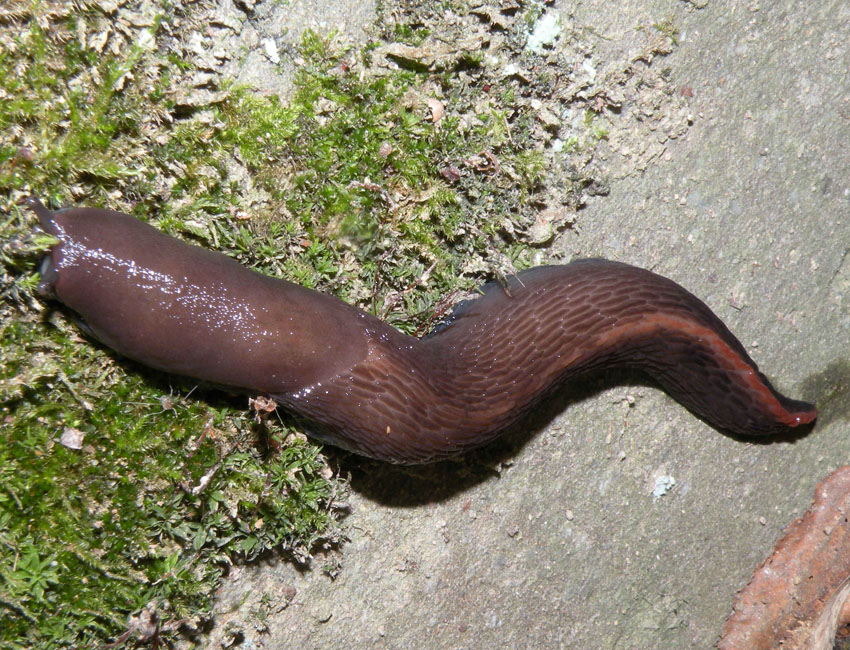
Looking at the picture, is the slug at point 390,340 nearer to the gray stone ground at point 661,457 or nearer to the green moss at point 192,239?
the green moss at point 192,239

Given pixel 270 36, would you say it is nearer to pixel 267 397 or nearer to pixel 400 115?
pixel 400 115


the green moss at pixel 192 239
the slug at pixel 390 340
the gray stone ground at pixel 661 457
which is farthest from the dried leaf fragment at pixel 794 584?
the green moss at pixel 192 239

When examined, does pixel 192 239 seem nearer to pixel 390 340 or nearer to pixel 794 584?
pixel 390 340

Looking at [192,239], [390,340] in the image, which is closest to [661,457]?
[390,340]

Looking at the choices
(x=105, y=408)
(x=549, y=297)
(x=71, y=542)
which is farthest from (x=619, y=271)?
(x=71, y=542)

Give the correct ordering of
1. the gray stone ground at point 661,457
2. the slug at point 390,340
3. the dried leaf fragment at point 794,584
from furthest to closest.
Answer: the dried leaf fragment at point 794,584
the gray stone ground at point 661,457
the slug at point 390,340

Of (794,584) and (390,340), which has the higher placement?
(390,340)
